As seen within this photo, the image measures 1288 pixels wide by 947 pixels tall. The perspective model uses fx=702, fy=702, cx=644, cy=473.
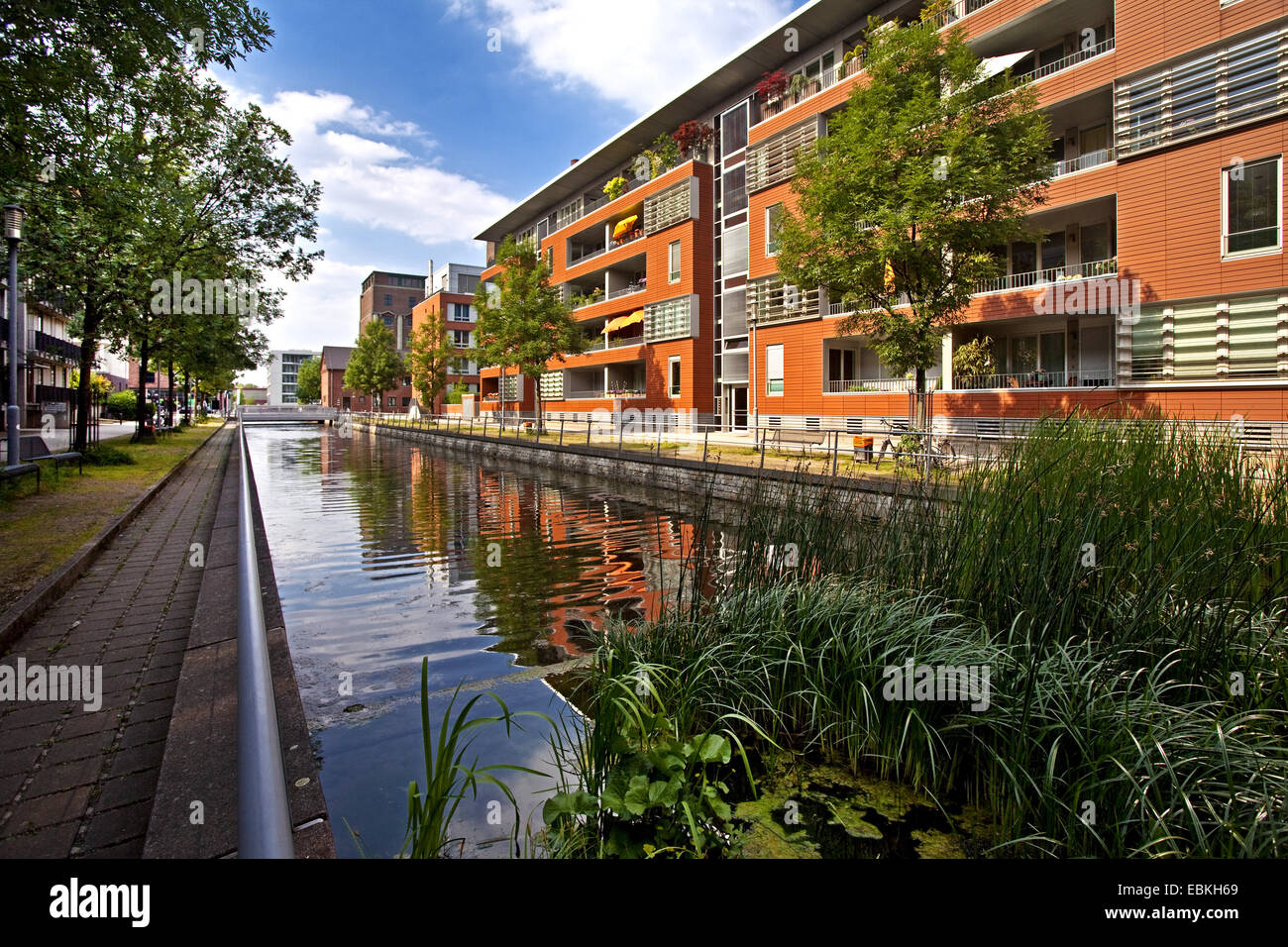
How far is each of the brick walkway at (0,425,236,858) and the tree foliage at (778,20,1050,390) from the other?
15.7 metres

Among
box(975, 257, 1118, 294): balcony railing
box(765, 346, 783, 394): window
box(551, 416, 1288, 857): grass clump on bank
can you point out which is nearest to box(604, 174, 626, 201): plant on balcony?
box(765, 346, 783, 394): window

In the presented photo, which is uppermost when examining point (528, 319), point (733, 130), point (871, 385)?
point (733, 130)

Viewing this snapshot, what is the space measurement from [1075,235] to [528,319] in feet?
77.1

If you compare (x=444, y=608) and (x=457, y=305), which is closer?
(x=444, y=608)

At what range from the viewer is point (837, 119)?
59.3ft

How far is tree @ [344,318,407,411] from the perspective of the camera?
68.8 metres

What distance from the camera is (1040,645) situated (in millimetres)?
3271

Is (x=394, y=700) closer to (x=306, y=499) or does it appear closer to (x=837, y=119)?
(x=306, y=499)

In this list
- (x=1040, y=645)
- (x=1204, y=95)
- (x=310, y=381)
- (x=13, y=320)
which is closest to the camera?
(x=1040, y=645)

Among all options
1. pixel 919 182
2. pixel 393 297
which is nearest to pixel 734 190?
pixel 919 182

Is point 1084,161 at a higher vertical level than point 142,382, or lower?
higher

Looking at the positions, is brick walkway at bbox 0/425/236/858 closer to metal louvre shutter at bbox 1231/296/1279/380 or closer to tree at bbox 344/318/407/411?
metal louvre shutter at bbox 1231/296/1279/380

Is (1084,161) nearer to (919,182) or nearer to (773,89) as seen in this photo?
(919,182)

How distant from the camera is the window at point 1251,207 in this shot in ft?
55.1
